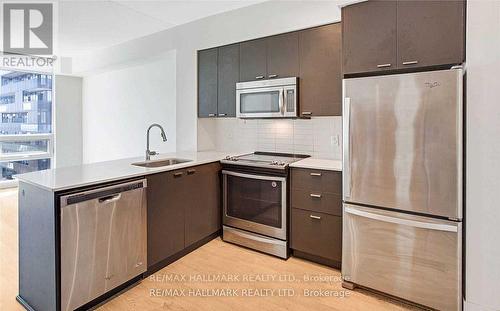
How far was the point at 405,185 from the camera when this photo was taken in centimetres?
205

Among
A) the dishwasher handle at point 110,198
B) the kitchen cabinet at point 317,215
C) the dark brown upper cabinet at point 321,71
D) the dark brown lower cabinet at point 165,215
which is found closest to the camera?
the dishwasher handle at point 110,198

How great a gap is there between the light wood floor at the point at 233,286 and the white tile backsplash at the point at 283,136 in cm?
126

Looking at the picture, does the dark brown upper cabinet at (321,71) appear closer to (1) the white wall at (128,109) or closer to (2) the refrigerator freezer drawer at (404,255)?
(2) the refrigerator freezer drawer at (404,255)

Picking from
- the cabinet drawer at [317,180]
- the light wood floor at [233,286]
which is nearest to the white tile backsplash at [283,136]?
the cabinet drawer at [317,180]

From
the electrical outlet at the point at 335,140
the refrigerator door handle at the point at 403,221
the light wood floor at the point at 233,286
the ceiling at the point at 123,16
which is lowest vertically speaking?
the light wood floor at the point at 233,286

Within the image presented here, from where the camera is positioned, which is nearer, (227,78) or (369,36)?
(369,36)

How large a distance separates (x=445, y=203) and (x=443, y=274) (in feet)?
1.60

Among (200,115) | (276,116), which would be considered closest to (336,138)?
(276,116)

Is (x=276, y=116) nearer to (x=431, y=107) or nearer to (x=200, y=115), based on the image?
(x=200, y=115)

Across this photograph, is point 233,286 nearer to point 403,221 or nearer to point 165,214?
point 165,214

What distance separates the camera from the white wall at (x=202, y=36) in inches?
116

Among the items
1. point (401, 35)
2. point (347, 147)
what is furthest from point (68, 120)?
point (401, 35)

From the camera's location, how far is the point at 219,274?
258 cm
